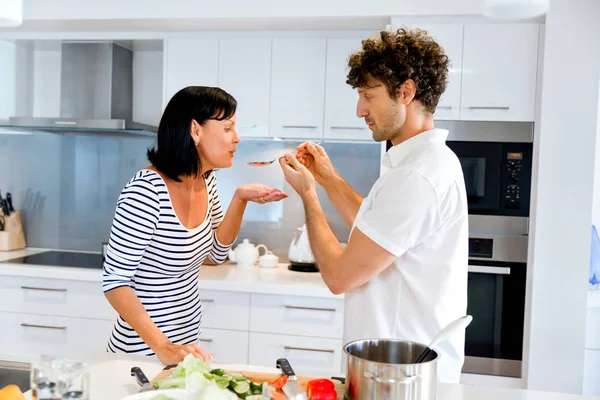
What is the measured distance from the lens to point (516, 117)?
2.81 metres

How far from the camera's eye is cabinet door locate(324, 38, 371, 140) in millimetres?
3125

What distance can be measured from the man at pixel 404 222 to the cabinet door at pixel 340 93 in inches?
57.2

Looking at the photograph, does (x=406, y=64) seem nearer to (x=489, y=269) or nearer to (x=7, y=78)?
(x=489, y=269)

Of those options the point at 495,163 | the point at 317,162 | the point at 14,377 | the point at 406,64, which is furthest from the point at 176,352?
the point at 495,163

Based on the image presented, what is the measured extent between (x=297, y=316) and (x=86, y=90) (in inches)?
68.7

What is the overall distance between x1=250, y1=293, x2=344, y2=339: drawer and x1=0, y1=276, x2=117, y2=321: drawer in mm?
727

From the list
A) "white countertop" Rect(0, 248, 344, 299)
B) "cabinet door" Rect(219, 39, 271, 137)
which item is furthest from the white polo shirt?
"cabinet door" Rect(219, 39, 271, 137)

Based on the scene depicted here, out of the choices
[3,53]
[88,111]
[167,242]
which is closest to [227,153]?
[167,242]

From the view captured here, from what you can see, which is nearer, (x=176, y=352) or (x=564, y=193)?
(x=176, y=352)

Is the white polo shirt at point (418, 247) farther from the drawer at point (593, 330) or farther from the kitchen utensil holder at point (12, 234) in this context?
the kitchen utensil holder at point (12, 234)

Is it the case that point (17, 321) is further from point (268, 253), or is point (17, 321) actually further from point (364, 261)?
point (364, 261)

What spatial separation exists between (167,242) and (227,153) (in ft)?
1.14

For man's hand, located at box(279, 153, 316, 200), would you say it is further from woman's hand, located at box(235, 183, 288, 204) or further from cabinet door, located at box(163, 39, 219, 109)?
cabinet door, located at box(163, 39, 219, 109)

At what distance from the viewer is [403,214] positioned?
4.67ft
